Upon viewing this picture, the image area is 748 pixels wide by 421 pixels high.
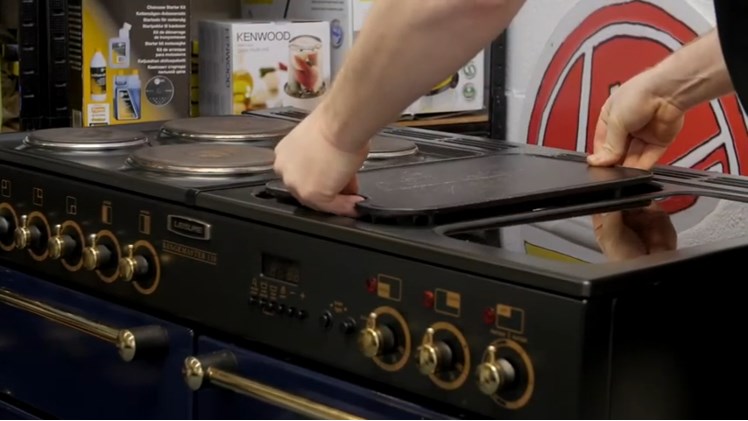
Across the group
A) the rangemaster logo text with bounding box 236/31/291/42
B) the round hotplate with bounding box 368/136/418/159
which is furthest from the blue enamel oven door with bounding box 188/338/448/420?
the rangemaster logo text with bounding box 236/31/291/42

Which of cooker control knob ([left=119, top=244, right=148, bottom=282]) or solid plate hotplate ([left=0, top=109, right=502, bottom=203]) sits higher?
solid plate hotplate ([left=0, top=109, right=502, bottom=203])

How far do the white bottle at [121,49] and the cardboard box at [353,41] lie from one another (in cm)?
37

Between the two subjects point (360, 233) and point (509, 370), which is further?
point (360, 233)

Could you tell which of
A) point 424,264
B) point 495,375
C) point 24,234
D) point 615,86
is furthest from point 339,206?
point 615,86

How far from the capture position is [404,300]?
3.16 feet

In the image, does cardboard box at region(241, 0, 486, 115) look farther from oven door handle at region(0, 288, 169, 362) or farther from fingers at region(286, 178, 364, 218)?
fingers at region(286, 178, 364, 218)

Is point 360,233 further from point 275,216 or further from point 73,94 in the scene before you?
point 73,94

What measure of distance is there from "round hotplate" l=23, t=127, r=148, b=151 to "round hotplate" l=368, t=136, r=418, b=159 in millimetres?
300

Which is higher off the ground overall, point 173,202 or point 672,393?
point 173,202

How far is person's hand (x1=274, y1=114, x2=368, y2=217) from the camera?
1050 millimetres

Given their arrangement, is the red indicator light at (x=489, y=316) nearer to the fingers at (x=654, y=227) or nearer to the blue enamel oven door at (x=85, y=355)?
the fingers at (x=654, y=227)

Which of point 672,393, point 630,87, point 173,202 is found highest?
point 630,87

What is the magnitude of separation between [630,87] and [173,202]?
509 mm

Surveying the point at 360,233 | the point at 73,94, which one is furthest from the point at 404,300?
the point at 73,94
